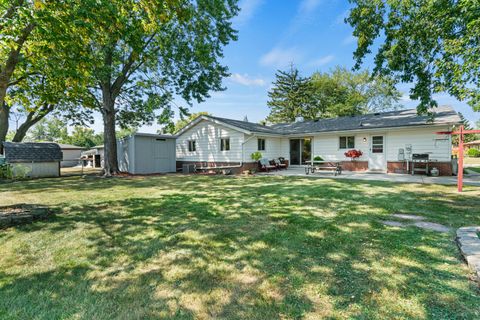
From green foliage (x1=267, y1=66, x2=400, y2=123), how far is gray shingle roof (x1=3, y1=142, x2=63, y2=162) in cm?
2982

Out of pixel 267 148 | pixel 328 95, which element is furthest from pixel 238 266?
pixel 328 95

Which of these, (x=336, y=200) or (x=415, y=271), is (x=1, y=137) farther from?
(x=415, y=271)

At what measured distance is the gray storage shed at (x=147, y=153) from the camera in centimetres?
1532

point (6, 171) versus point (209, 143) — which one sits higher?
point (209, 143)

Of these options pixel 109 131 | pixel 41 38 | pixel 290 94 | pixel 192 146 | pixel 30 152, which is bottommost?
pixel 30 152

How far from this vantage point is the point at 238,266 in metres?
2.96

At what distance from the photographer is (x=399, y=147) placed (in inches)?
495

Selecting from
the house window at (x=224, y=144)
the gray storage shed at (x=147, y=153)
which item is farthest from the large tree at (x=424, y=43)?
the gray storage shed at (x=147, y=153)

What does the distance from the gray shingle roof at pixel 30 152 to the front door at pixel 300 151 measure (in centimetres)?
1618

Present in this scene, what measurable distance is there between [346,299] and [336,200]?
14.1ft

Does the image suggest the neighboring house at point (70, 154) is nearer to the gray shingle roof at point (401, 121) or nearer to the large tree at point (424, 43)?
the gray shingle roof at point (401, 121)

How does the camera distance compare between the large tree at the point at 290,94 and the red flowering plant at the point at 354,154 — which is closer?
the red flowering plant at the point at 354,154

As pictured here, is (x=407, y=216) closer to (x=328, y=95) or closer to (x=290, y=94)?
(x=328, y=95)

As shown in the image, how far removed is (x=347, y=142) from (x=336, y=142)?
2.16 ft
